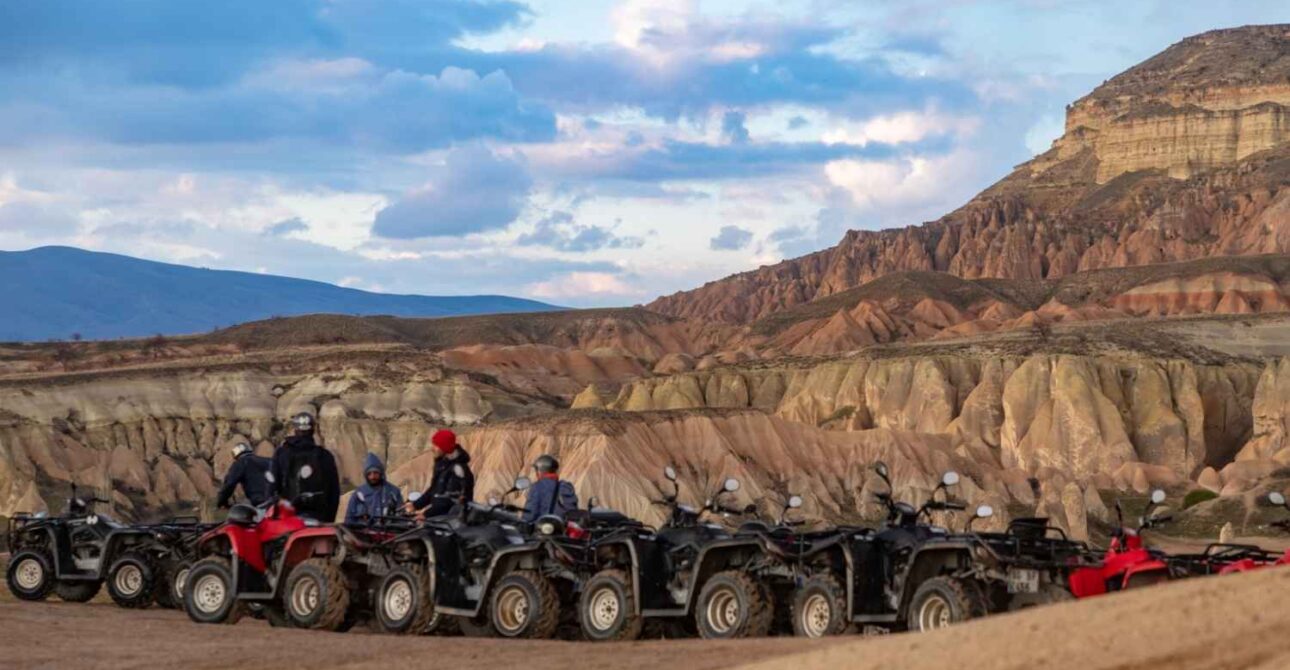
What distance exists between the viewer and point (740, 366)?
404ft

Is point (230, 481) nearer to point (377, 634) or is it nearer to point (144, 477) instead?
point (377, 634)

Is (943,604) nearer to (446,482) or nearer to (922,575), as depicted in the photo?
(922,575)

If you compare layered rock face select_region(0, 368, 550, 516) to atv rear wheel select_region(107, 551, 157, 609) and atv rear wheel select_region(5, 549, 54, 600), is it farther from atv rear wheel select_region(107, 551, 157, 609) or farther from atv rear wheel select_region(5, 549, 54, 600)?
atv rear wheel select_region(107, 551, 157, 609)

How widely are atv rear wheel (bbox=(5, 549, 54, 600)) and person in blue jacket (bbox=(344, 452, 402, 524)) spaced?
5389 mm

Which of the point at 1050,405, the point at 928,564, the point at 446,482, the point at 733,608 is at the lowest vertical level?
the point at 733,608

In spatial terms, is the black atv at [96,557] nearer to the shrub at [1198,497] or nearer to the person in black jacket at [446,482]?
the person in black jacket at [446,482]

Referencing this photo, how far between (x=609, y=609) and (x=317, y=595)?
381 centimetres

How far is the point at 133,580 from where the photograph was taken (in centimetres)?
2716

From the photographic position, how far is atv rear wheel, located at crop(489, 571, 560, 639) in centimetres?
2255

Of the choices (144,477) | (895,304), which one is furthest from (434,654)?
(895,304)

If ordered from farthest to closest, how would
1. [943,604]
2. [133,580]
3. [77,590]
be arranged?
[77,590] → [133,580] → [943,604]

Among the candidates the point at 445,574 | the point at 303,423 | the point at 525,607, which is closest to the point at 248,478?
the point at 303,423

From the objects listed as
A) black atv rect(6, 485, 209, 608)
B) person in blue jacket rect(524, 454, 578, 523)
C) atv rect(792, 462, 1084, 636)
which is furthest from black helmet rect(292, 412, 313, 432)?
atv rect(792, 462, 1084, 636)

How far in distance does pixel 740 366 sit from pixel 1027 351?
20.3m
